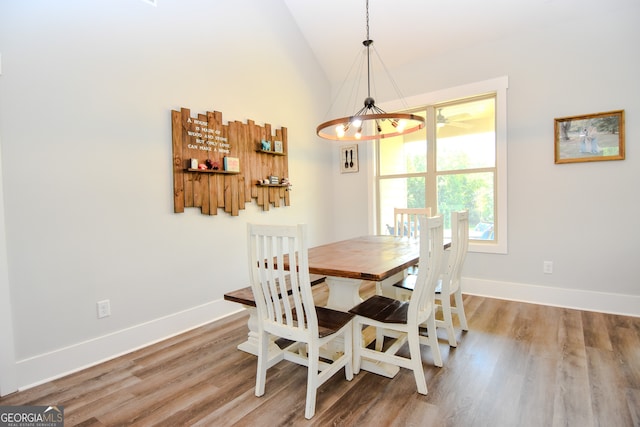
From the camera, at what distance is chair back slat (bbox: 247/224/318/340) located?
1650 millimetres

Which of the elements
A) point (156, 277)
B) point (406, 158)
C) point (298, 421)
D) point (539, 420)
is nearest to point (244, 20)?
point (406, 158)

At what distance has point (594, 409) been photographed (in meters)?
1.71

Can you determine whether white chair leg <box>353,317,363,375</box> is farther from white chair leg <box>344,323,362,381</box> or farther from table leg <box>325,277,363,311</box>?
table leg <box>325,277,363,311</box>

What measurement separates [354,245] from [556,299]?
2175mm

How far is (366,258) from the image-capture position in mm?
2254

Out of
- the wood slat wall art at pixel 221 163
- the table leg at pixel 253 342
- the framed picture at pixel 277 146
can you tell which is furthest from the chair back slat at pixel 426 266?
the framed picture at pixel 277 146

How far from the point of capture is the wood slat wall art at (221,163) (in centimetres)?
288

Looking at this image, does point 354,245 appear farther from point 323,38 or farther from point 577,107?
point 323,38

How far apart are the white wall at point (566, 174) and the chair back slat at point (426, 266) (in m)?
2.04

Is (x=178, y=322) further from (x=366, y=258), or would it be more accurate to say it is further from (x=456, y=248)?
(x=456, y=248)

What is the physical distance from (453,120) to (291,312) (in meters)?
3.16

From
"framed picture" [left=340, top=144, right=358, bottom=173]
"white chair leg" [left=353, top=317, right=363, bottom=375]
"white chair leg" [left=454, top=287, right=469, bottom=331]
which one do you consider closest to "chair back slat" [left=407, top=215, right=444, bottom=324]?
"white chair leg" [left=353, top=317, right=363, bottom=375]

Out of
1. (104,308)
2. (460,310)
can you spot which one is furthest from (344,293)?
(104,308)

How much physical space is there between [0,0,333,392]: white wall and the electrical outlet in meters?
0.03
